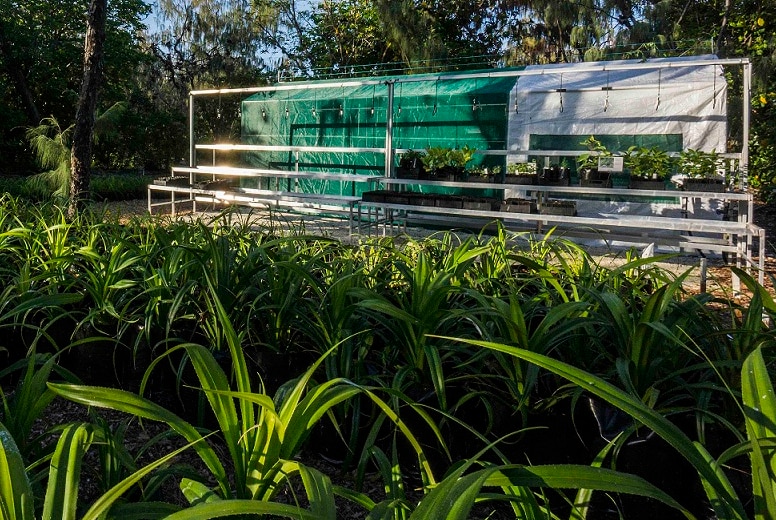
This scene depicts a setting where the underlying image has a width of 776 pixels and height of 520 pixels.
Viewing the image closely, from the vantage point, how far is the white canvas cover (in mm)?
6465

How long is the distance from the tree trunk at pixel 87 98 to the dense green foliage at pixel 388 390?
9.64 feet

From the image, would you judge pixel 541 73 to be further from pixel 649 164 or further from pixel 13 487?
pixel 13 487

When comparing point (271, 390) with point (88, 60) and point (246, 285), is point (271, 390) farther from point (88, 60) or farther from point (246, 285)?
point (88, 60)

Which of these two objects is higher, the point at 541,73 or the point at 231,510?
the point at 541,73

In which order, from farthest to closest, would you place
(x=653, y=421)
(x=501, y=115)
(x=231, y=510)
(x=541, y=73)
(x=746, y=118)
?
(x=501, y=115)
(x=541, y=73)
(x=746, y=118)
(x=653, y=421)
(x=231, y=510)

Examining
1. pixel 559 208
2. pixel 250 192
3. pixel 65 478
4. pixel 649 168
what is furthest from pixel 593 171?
pixel 65 478

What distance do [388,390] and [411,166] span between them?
5.92 m

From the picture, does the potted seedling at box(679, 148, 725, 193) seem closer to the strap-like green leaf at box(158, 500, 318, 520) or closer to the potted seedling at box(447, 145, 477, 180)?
the potted seedling at box(447, 145, 477, 180)

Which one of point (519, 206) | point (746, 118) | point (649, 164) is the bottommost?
point (519, 206)

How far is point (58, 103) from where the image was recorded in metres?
13.9

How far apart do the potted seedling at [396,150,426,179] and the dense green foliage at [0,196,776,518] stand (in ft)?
13.6

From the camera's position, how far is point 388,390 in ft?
3.12

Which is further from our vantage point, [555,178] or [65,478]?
[555,178]

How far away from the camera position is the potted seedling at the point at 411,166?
6.57 m
